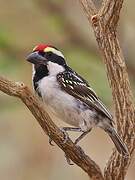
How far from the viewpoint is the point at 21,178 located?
7133 millimetres

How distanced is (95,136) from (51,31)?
0.99 meters

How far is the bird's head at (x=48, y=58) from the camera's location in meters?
4.16

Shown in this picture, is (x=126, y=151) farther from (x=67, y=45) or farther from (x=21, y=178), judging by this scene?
(x=21, y=178)

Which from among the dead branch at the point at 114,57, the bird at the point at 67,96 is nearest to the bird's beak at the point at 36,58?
the bird at the point at 67,96

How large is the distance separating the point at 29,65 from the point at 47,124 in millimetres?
2955

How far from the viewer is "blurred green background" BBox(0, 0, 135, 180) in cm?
610

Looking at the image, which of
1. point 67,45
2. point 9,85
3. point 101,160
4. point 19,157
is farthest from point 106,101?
point 9,85

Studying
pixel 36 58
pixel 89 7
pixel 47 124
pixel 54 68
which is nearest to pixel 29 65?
pixel 54 68

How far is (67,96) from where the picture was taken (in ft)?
14.0

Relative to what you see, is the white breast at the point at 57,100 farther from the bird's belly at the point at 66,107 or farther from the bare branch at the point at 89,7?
the bare branch at the point at 89,7

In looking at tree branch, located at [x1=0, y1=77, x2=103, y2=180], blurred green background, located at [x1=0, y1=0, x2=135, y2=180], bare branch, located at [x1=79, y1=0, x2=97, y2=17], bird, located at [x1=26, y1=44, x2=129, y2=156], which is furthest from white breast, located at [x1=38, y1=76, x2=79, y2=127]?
blurred green background, located at [x1=0, y1=0, x2=135, y2=180]

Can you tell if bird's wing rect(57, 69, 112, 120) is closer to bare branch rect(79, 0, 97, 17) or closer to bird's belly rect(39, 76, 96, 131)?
bird's belly rect(39, 76, 96, 131)

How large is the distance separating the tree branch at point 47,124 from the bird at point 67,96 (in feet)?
0.77

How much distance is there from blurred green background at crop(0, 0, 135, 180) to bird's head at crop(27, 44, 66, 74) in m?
1.58
